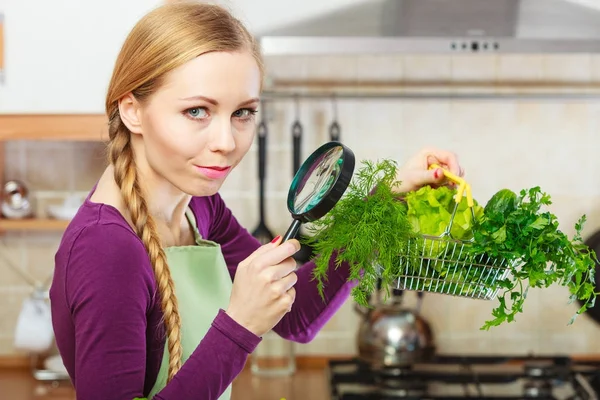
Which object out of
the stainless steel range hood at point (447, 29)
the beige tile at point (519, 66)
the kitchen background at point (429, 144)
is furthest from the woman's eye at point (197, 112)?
the beige tile at point (519, 66)

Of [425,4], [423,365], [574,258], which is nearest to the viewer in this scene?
[574,258]

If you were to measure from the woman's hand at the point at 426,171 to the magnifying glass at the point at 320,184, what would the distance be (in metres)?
0.20

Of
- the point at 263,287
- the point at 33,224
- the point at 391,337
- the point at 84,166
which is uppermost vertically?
the point at 263,287

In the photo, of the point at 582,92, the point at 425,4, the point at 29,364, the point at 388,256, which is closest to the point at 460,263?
the point at 388,256

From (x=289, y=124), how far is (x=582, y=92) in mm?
839

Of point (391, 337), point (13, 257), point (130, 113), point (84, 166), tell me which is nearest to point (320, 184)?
point (130, 113)

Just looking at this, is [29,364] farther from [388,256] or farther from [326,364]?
[388,256]

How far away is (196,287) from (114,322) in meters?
0.27

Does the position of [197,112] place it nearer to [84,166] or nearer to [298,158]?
[298,158]

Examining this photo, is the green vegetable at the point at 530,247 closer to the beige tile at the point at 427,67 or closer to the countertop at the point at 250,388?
the countertop at the point at 250,388

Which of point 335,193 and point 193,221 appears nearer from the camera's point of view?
point 335,193

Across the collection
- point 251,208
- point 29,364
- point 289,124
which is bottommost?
point 29,364

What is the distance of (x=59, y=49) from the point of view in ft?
6.79

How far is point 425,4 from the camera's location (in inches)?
82.6
